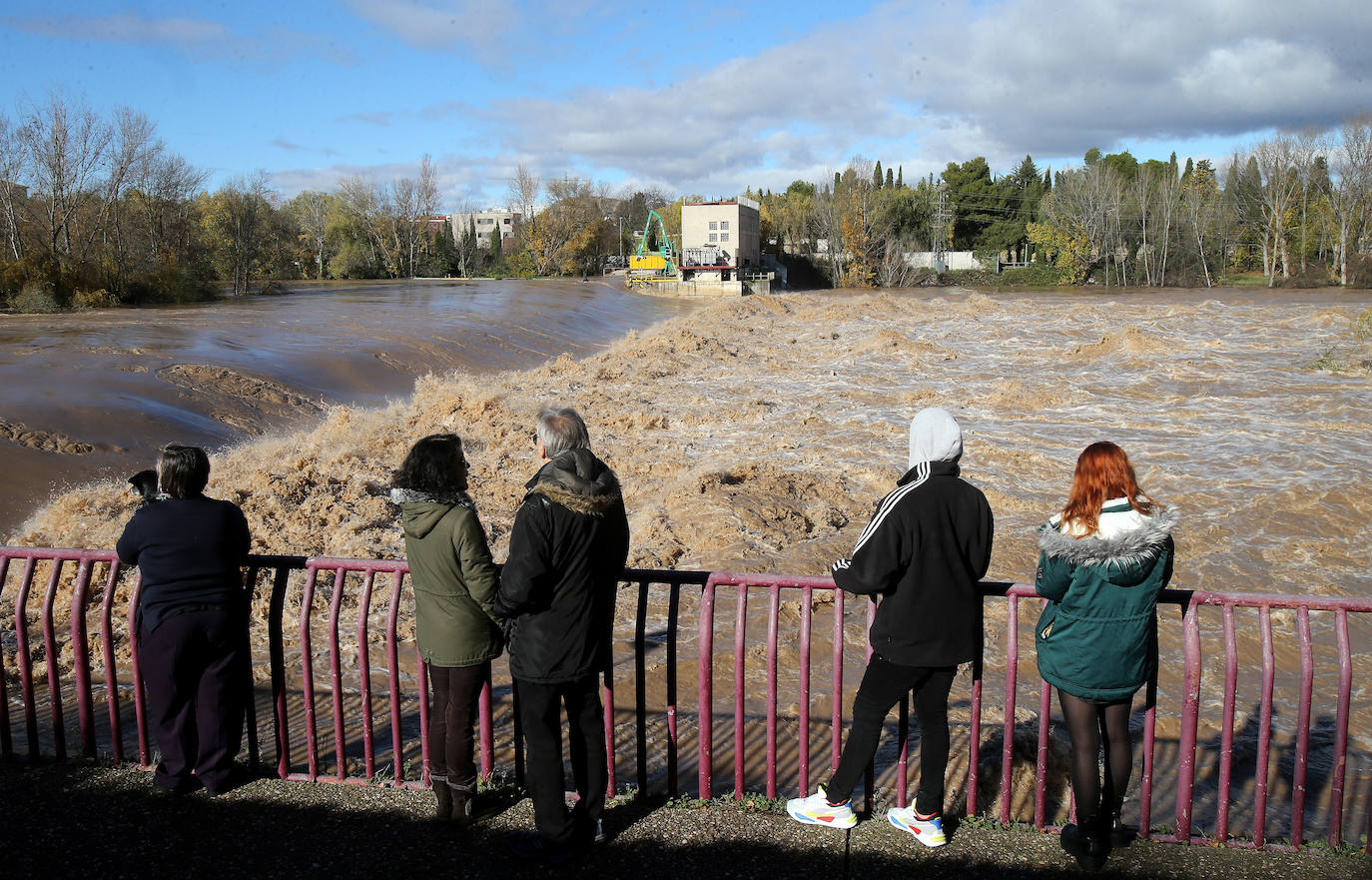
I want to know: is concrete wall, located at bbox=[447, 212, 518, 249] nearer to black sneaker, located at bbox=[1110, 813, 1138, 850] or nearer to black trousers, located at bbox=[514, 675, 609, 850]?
black trousers, located at bbox=[514, 675, 609, 850]

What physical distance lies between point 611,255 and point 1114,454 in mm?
99458

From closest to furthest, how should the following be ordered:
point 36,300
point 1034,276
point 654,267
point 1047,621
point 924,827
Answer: point 1047,621 < point 924,827 < point 36,300 < point 654,267 < point 1034,276

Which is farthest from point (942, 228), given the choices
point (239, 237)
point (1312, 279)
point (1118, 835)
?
point (1118, 835)

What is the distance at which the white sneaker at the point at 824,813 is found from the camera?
4.06 metres

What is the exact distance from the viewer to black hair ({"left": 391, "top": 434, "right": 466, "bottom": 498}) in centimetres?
378

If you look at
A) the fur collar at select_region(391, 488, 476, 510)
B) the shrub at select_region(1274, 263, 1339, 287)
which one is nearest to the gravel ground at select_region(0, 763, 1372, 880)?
the fur collar at select_region(391, 488, 476, 510)

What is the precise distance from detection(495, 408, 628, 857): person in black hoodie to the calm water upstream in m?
12.7

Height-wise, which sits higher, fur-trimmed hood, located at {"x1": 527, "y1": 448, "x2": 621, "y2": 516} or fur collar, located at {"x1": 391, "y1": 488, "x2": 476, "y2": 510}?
fur-trimmed hood, located at {"x1": 527, "y1": 448, "x2": 621, "y2": 516}

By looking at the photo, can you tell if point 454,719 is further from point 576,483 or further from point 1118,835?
point 1118,835

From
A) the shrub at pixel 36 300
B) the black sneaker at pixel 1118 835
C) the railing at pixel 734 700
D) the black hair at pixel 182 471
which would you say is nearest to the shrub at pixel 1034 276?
the shrub at pixel 36 300

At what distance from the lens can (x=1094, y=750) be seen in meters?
3.78

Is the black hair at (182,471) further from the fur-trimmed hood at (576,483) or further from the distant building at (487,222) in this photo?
the distant building at (487,222)

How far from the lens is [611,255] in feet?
331

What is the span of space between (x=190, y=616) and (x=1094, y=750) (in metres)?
3.76
